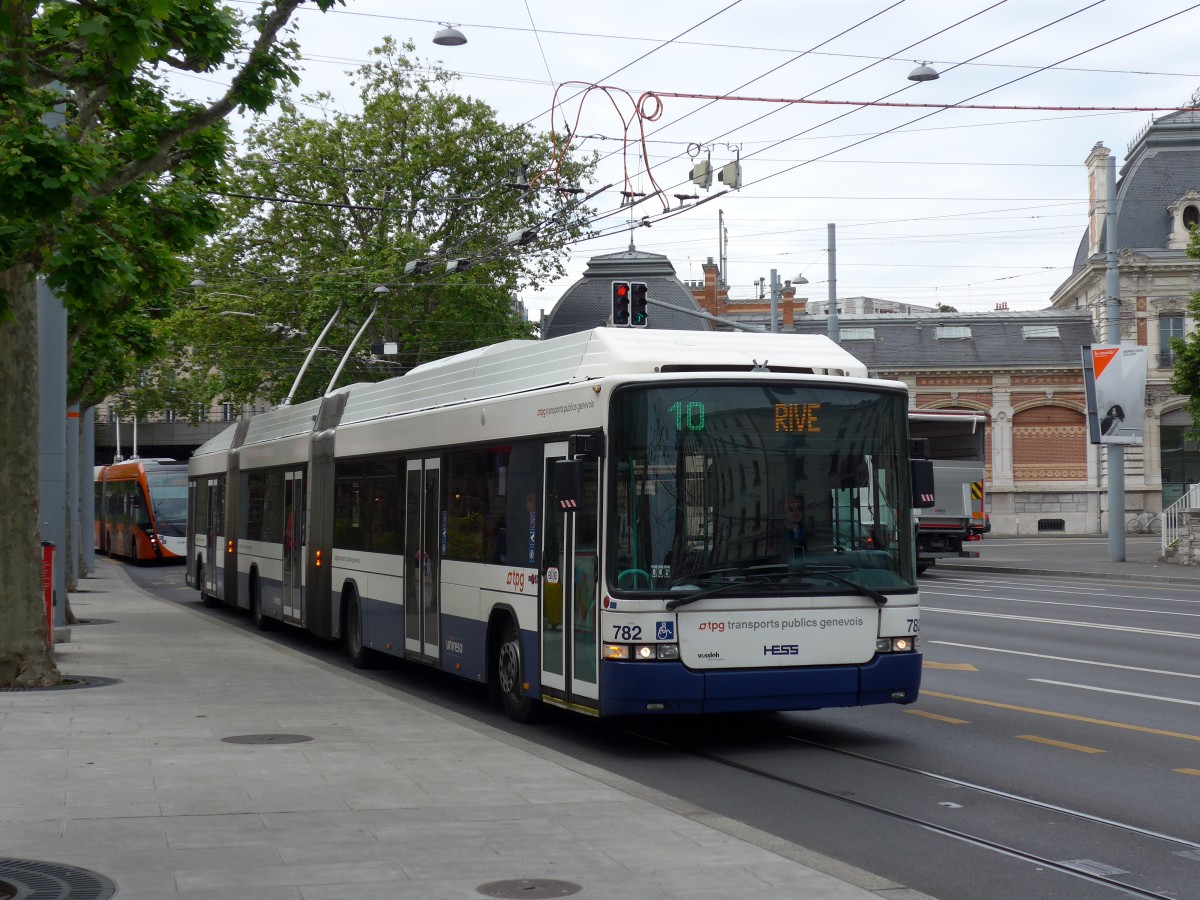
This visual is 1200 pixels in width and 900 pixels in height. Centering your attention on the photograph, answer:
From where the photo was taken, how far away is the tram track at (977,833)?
7098mm

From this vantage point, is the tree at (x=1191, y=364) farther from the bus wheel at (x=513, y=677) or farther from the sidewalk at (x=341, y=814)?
the sidewalk at (x=341, y=814)

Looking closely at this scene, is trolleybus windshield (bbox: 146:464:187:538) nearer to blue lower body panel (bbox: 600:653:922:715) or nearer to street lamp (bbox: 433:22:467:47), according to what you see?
street lamp (bbox: 433:22:467:47)

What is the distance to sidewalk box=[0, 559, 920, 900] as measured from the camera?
6.55 metres

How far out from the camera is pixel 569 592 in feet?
36.4

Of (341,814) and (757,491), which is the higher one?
(757,491)

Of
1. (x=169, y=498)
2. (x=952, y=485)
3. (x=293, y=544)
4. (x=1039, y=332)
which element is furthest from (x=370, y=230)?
(x=1039, y=332)

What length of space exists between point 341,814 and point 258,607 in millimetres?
15327

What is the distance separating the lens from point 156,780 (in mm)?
9047

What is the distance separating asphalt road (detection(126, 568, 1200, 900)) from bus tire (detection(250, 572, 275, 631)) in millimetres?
5800

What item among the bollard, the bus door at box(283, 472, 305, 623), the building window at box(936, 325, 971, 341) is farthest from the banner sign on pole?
the building window at box(936, 325, 971, 341)

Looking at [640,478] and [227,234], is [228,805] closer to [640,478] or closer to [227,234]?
[640,478]

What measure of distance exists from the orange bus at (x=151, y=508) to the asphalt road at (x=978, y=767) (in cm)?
3231

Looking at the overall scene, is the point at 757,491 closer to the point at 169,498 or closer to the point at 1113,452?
the point at 1113,452

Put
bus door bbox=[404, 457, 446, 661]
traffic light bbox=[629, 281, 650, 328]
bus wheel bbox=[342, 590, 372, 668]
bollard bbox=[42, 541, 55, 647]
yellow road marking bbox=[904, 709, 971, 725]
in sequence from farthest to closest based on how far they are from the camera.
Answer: traffic light bbox=[629, 281, 650, 328]
bus wheel bbox=[342, 590, 372, 668]
bollard bbox=[42, 541, 55, 647]
bus door bbox=[404, 457, 446, 661]
yellow road marking bbox=[904, 709, 971, 725]
